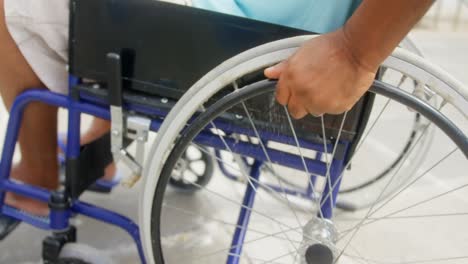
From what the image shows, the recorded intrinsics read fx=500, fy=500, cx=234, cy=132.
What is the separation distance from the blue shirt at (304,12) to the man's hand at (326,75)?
161mm

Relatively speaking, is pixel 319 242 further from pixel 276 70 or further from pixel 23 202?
pixel 23 202

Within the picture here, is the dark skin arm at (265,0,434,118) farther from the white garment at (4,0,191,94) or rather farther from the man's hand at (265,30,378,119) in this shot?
the white garment at (4,0,191,94)

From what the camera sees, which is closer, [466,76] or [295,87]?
[295,87]

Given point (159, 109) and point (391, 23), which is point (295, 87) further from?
point (159, 109)

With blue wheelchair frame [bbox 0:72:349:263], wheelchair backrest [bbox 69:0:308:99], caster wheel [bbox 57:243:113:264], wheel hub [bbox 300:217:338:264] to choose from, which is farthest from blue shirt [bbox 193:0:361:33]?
caster wheel [bbox 57:243:113:264]

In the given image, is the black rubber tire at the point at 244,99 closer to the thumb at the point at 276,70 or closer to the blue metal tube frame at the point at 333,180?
the thumb at the point at 276,70

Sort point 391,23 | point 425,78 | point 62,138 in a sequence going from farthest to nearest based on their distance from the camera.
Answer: point 62,138
point 425,78
point 391,23

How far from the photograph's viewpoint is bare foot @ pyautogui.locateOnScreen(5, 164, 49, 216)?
99cm

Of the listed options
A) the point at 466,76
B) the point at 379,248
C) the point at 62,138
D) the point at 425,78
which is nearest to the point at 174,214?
the point at 62,138

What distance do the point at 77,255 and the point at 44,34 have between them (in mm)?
383

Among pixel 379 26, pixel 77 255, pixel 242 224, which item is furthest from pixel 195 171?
pixel 379 26

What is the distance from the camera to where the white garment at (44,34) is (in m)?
0.79

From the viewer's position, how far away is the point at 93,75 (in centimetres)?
78

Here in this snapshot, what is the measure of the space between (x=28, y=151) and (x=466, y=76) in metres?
2.05
